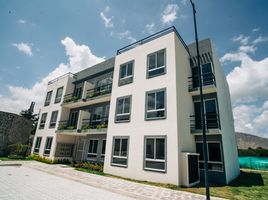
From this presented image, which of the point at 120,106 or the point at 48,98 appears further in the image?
the point at 48,98

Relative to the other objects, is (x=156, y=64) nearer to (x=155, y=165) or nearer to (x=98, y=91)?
(x=155, y=165)

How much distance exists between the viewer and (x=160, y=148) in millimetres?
11719

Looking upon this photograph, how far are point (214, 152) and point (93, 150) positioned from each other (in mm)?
12614

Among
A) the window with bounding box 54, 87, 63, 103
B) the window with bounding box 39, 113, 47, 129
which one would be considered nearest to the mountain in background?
the window with bounding box 54, 87, 63, 103

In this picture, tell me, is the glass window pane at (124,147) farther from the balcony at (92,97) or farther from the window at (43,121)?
the window at (43,121)

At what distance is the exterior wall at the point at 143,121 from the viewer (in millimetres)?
11215

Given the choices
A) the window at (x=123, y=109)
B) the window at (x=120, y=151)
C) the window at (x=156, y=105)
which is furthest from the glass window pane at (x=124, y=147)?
the window at (x=156, y=105)

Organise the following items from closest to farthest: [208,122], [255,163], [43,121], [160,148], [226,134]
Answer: [160,148] < [208,122] < [226,134] < [255,163] < [43,121]

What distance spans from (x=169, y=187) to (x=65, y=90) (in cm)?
2014

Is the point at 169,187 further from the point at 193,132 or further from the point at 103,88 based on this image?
the point at 103,88

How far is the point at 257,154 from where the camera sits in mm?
29766

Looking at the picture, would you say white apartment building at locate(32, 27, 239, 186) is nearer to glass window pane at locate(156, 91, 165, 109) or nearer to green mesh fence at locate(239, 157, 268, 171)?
glass window pane at locate(156, 91, 165, 109)

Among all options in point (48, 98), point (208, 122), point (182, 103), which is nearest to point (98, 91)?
point (48, 98)

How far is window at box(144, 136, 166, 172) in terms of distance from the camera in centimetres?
1138
